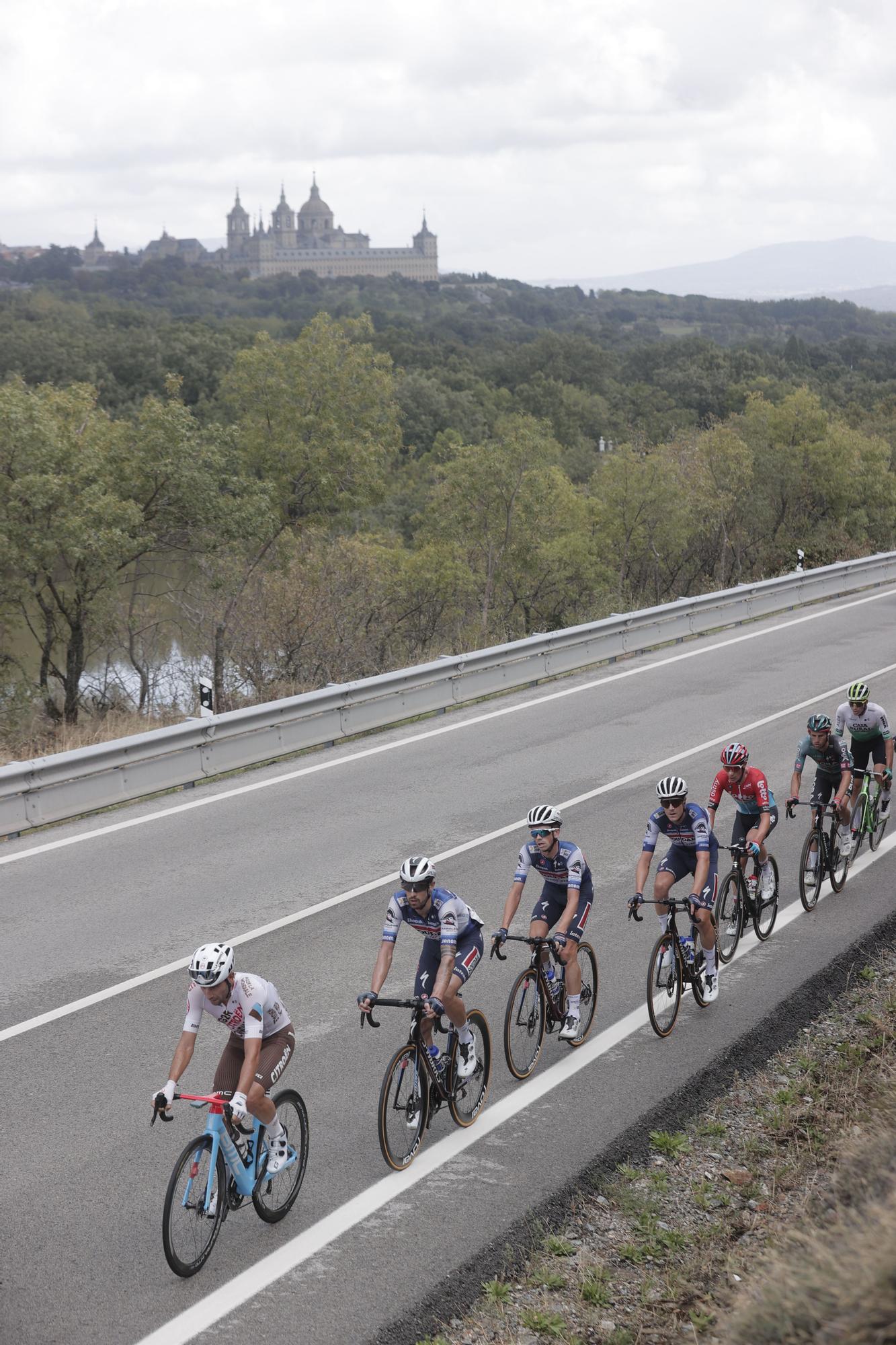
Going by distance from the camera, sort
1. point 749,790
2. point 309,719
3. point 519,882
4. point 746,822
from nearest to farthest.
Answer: point 519,882 < point 749,790 < point 746,822 < point 309,719

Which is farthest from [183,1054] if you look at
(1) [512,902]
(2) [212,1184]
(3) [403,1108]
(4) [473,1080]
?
(1) [512,902]

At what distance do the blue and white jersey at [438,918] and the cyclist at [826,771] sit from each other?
4.43m

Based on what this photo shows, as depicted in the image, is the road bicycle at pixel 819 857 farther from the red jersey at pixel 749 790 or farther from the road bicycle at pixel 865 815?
the red jersey at pixel 749 790

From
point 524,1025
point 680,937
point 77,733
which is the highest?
point 680,937

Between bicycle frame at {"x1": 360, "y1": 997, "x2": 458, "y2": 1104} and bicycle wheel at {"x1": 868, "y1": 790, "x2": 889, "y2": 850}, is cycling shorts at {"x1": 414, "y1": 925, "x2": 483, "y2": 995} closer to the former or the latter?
bicycle frame at {"x1": 360, "y1": 997, "x2": 458, "y2": 1104}

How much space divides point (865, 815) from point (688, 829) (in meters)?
3.76

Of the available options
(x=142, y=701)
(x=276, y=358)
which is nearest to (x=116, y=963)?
(x=142, y=701)

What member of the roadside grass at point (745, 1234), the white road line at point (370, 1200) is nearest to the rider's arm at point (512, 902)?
the white road line at point (370, 1200)

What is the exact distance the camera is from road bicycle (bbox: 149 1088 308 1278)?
6.02m

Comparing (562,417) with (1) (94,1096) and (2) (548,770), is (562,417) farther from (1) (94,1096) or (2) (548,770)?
(1) (94,1096)

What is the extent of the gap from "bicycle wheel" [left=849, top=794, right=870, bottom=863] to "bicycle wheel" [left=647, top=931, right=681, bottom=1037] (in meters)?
3.63

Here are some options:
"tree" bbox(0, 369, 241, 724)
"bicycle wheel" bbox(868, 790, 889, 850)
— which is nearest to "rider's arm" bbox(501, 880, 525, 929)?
"bicycle wheel" bbox(868, 790, 889, 850)

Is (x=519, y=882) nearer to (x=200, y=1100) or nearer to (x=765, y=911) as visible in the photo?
(x=200, y=1100)

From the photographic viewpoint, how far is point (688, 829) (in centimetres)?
905
